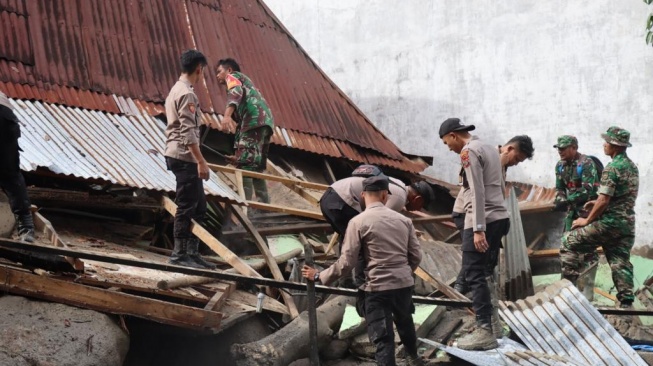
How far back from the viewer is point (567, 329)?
7.34 metres

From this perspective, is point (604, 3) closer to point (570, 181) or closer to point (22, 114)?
point (570, 181)

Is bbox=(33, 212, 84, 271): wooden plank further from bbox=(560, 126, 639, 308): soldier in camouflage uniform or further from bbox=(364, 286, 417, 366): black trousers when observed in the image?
bbox=(560, 126, 639, 308): soldier in camouflage uniform

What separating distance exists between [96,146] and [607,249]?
5.23m

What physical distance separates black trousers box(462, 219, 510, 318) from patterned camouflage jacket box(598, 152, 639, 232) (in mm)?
1947

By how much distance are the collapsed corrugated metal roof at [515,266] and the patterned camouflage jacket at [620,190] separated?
1126 mm

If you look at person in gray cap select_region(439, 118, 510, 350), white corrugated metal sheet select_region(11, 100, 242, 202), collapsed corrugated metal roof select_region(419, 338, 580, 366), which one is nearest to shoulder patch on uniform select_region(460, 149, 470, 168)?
person in gray cap select_region(439, 118, 510, 350)

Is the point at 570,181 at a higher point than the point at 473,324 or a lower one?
higher

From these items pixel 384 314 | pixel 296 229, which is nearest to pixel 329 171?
pixel 296 229

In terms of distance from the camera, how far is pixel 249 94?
29.8 feet

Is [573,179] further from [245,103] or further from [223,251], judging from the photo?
[223,251]

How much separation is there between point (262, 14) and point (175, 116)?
621 centimetres

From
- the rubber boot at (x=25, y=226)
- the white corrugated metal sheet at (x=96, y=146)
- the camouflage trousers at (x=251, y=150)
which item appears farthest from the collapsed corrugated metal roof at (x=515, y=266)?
the rubber boot at (x=25, y=226)

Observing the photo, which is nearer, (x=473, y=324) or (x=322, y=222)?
(x=473, y=324)

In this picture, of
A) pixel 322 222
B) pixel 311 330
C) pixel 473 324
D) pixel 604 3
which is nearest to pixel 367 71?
pixel 604 3
